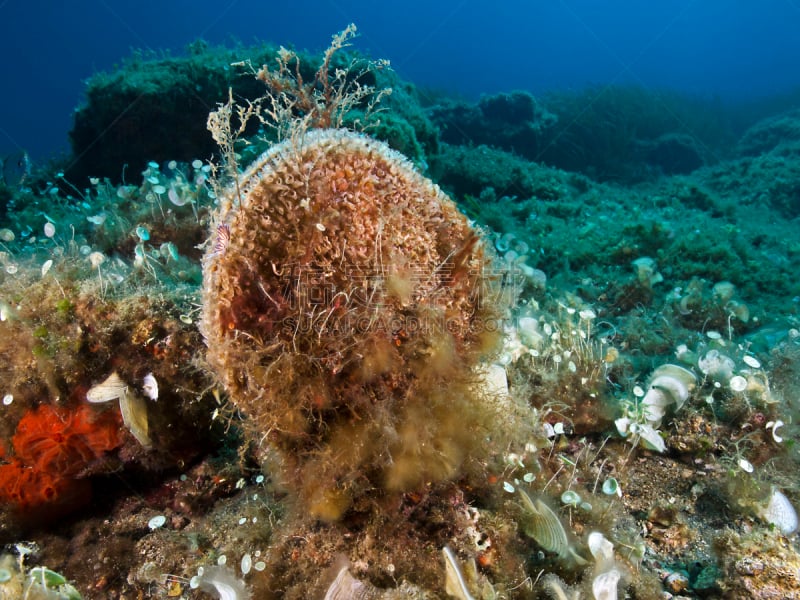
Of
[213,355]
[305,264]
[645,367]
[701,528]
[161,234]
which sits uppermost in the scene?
[161,234]

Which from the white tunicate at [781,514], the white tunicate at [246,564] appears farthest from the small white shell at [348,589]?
the white tunicate at [781,514]

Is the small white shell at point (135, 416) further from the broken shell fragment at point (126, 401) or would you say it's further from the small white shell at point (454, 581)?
the small white shell at point (454, 581)

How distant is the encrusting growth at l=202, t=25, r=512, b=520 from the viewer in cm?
226

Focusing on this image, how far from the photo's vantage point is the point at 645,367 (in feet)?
14.2

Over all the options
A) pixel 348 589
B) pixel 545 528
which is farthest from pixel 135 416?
pixel 545 528

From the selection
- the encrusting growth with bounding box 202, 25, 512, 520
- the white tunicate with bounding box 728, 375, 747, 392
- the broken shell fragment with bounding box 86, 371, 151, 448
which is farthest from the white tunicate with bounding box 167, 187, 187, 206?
the white tunicate with bounding box 728, 375, 747, 392

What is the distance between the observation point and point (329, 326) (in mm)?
2277

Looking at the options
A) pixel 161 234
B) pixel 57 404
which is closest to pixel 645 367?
pixel 57 404

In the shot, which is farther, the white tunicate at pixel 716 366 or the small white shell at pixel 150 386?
the white tunicate at pixel 716 366

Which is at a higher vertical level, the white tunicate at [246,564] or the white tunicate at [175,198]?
the white tunicate at [175,198]

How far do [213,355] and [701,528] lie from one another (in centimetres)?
327

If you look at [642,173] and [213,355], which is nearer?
[213,355]

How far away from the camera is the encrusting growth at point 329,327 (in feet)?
7.40

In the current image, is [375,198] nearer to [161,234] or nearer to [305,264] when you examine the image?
[305,264]
